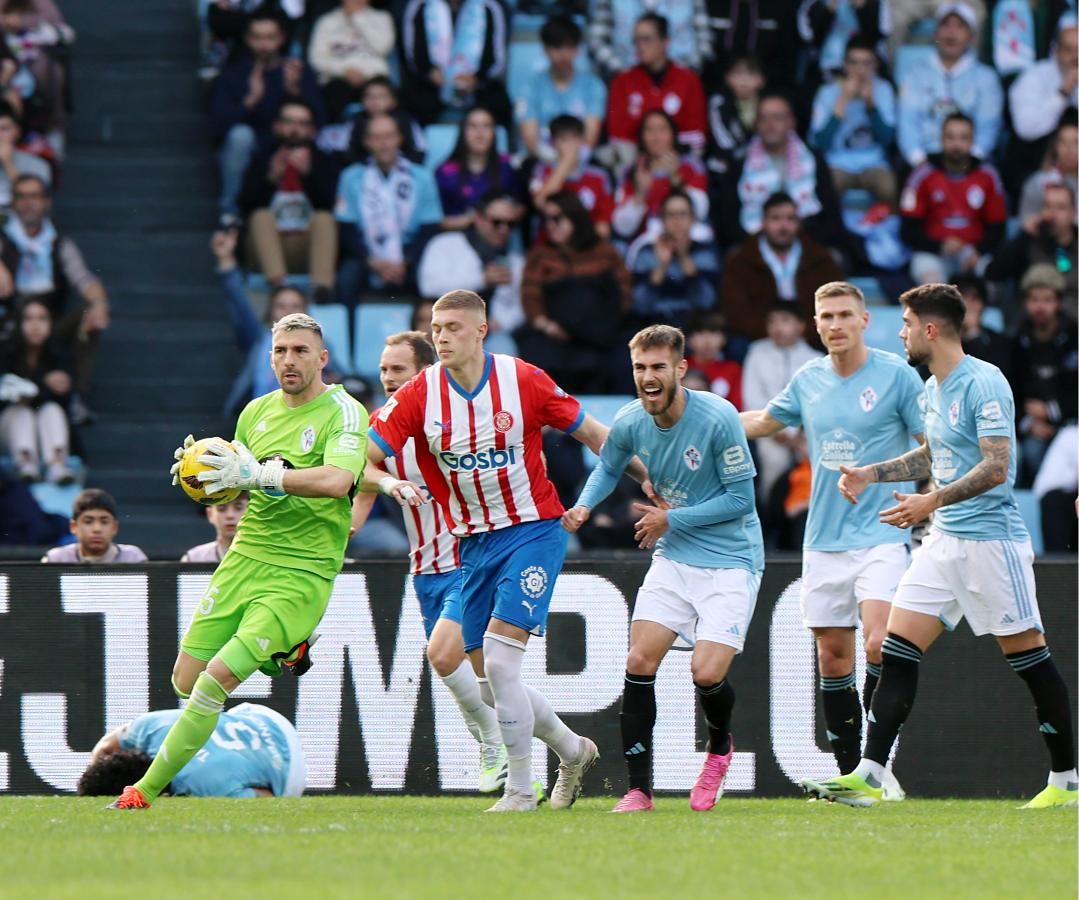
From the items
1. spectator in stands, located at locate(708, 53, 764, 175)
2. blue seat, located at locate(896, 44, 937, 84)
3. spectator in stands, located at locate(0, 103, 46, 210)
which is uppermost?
blue seat, located at locate(896, 44, 937, 84)

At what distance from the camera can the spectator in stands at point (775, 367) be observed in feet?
44.3

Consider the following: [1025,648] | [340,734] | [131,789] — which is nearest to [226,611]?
[131,789]

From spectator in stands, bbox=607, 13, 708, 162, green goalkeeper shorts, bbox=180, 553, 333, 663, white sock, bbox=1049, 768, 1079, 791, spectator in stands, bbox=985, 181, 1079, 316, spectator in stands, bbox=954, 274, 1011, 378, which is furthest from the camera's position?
spectator in stands, bbox=607, 13, 708, 162

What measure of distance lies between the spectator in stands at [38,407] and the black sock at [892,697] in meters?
7.06

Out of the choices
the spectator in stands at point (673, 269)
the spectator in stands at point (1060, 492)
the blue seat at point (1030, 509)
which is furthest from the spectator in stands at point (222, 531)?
the blue seat at point (1030, 509)

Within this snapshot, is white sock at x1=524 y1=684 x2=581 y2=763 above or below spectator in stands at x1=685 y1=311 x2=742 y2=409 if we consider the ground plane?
below

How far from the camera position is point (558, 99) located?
51.4 ft

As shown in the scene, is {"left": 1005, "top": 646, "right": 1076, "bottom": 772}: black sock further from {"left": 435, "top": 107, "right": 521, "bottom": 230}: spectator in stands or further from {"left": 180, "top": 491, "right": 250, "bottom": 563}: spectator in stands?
{"left": 435, "top": 107, "right": 521, "bottom": 230}: spectator in stands

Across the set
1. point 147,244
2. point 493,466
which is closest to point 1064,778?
point 493,466

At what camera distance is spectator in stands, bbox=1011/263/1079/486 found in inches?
546

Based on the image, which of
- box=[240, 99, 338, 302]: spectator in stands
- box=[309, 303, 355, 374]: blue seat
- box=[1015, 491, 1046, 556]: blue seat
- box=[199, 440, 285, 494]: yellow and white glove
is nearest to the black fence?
box=[199, 440, 285, 494]: yellow and white glove

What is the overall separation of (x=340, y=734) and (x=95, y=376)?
19.2 feet

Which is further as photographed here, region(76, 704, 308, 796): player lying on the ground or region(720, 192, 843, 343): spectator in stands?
region(720, 192, 843, 343): spectator in stands

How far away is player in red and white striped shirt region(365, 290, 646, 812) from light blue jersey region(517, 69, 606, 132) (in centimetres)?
792
